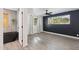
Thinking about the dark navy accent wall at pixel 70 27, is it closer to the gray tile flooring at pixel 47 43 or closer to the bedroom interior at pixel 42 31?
the bedroom interior at pixel 42 31

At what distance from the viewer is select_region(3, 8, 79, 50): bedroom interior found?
66.8 inches

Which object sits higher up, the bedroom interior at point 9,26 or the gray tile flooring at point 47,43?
the bedroom interior at point 9,26

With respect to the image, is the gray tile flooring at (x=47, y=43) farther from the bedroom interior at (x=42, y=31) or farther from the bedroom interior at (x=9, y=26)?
the bedroom interior at (x=9, y=26)

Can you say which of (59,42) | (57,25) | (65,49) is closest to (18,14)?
(57,25)

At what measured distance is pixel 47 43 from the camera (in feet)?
5.80

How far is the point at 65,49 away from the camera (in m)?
1.68

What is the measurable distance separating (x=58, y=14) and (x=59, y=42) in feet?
1.97

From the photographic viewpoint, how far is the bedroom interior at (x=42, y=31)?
5.56ft

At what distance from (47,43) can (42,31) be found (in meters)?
0.29

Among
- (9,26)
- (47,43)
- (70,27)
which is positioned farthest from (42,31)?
(9,26)

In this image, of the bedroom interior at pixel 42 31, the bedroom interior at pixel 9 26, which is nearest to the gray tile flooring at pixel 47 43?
the bedroom interior at pixel 42 31

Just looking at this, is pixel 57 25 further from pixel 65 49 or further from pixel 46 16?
pixel 65 49
